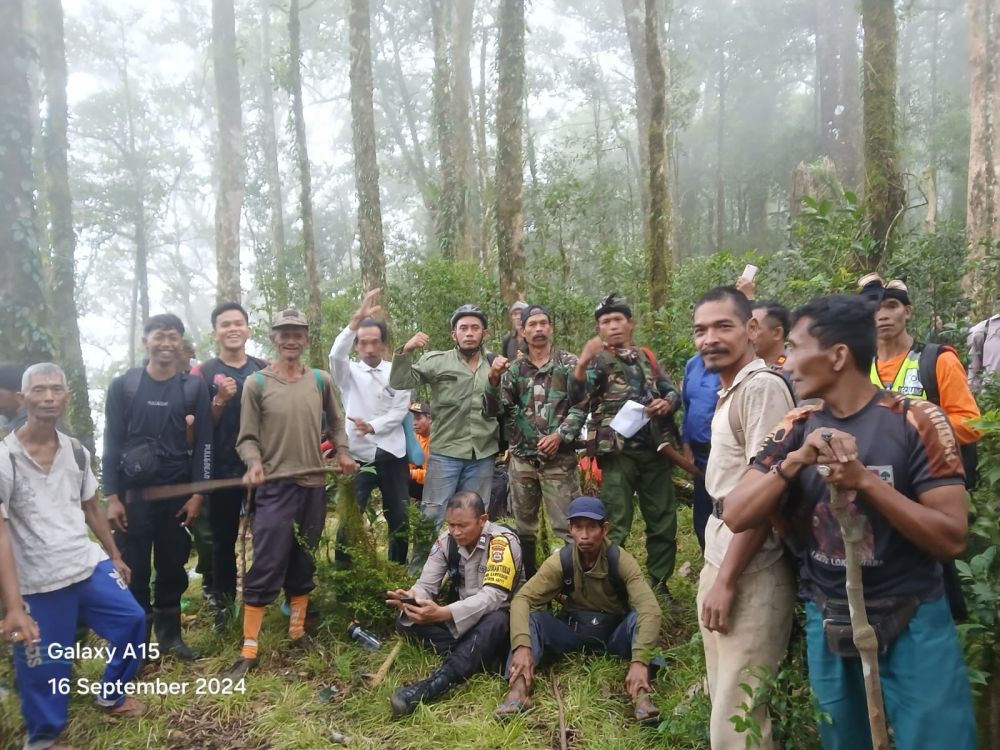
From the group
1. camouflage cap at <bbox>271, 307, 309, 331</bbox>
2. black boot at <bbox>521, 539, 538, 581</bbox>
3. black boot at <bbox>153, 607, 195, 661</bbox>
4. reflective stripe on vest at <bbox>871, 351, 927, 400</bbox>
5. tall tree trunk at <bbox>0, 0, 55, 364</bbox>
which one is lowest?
black boot at <bbox>153, 607, 195, 661</bbox>

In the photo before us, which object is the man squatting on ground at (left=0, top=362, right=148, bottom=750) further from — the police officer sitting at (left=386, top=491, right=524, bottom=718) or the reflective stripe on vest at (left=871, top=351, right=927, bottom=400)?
the reflective stripe on vest at (left=871, top=351, right=927, bottom=400)

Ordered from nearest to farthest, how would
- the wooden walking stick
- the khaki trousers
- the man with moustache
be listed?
the wooden walking stick
the khaki trousers
the man with moustache

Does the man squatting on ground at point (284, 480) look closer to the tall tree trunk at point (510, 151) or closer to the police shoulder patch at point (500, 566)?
the police shoulder patch at point (500, 566)

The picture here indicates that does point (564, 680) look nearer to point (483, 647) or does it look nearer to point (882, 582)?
point (483, 647)

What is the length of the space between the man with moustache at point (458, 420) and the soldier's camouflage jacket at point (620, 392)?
0.77 metres

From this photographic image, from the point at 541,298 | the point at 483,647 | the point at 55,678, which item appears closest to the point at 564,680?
the point at 483,647

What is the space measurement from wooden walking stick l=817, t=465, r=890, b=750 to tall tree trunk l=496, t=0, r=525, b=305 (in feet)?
20.2

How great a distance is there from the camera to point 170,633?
14.3ft

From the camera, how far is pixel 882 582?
1.94 m

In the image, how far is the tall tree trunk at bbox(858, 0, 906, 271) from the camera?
5.55 meters

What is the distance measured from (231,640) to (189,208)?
39.9 meters

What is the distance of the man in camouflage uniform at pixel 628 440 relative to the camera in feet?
14.9

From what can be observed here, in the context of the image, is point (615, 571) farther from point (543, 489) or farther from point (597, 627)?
point (543, 489)

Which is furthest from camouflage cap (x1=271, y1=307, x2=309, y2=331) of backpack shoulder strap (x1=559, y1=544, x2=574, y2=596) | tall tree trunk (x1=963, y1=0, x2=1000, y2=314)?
tall tree trunk (x1=963, y1=0, x2=1000, y2=314)
